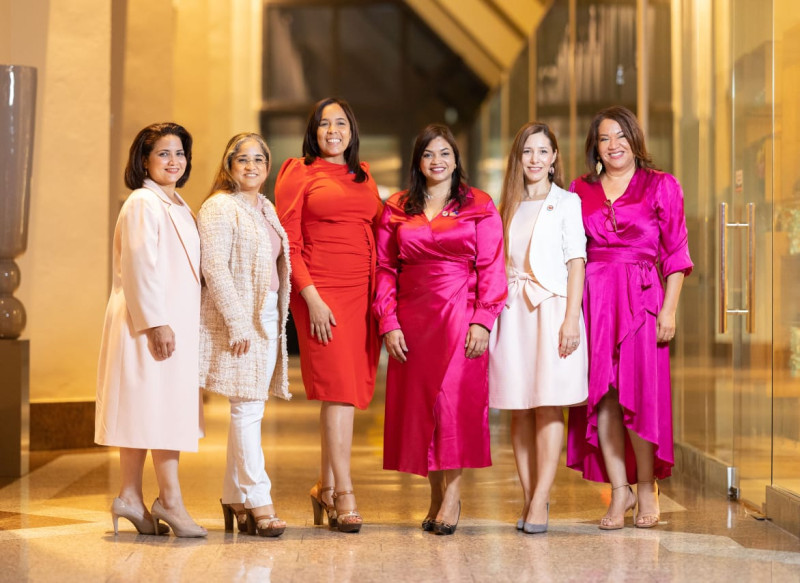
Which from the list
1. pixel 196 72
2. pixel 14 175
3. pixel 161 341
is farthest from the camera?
pixel 196 72

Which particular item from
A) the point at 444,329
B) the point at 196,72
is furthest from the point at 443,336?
the point at 196,72

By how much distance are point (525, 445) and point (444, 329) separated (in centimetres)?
59

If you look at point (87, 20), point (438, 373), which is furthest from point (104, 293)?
point (438, 373)

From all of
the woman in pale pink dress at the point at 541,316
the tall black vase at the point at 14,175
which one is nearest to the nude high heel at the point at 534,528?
the woman in pale pink dress at the point at 541,316

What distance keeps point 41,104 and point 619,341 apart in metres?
4.33

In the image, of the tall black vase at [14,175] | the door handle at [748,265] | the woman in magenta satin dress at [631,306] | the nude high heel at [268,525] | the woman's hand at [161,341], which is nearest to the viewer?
the woman's hand at [161,341]

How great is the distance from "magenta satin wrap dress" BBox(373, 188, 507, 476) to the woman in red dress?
5.7 inches

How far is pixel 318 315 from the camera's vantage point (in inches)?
165

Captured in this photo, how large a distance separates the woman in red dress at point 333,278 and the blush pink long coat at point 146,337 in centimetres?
43

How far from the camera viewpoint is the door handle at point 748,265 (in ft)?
15.3

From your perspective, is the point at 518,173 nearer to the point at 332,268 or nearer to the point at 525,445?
the point at 332,268

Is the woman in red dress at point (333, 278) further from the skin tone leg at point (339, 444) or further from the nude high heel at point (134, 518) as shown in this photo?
the nude high heel at point (134, 518)

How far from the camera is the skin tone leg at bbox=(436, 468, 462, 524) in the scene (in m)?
4.20

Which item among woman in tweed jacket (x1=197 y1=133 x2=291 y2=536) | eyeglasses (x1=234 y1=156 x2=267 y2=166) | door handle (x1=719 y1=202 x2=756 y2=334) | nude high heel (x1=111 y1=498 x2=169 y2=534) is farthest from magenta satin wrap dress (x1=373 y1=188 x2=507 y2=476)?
door handle (x1=719 y1=202 x2=756 y2=334)
